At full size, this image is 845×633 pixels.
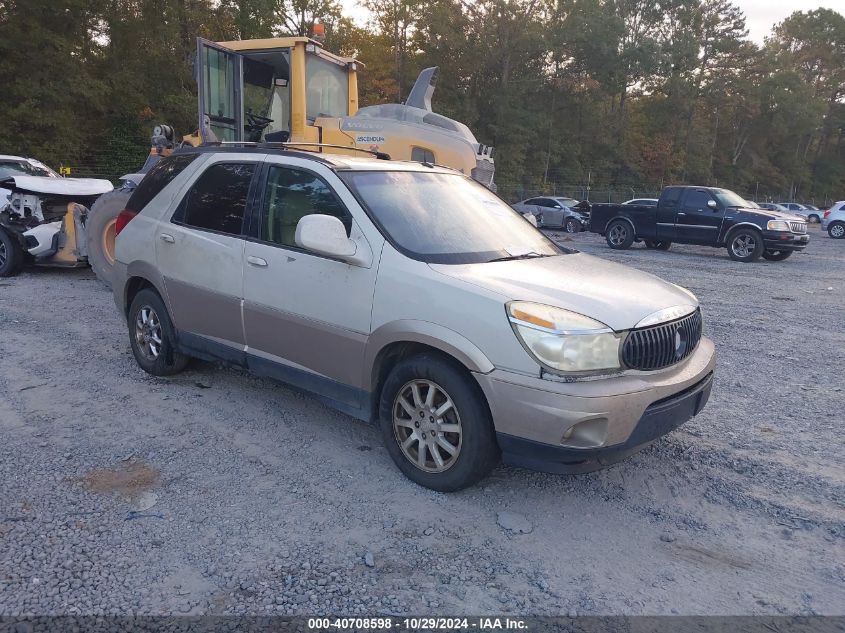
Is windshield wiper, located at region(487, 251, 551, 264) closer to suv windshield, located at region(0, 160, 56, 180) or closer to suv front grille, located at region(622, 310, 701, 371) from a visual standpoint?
suv front grille, located at region(622, 310, 701, 371)

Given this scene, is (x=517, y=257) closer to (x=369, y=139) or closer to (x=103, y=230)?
(x=369, y=139)

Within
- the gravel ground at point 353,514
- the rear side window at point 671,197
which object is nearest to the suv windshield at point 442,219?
the gravel ground at point 353,514

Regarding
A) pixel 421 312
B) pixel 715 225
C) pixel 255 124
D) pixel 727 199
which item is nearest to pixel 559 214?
pixel 727 199

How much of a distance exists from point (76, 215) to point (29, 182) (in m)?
0.97

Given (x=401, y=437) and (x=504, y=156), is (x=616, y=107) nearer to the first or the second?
(x=504, y=156)

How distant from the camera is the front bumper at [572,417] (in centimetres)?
315

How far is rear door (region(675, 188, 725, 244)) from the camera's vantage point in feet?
56.2

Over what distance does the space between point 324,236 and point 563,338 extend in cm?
150

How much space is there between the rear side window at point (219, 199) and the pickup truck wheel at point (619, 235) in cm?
1599

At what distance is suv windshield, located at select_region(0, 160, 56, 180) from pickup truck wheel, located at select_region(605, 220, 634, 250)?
14.6 metres

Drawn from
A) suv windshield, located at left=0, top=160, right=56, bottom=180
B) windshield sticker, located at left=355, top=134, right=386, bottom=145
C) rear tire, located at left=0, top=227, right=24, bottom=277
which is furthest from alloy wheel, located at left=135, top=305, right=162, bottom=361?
suv windshield, located at left=0, top=160, right=56, bottom=180

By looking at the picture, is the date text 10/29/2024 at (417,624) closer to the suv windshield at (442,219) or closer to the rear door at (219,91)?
the suv windshield at (442,219)

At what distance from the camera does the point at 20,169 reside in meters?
11.7

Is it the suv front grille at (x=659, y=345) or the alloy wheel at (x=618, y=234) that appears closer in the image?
the suv front grille at (x=659, y=345)
